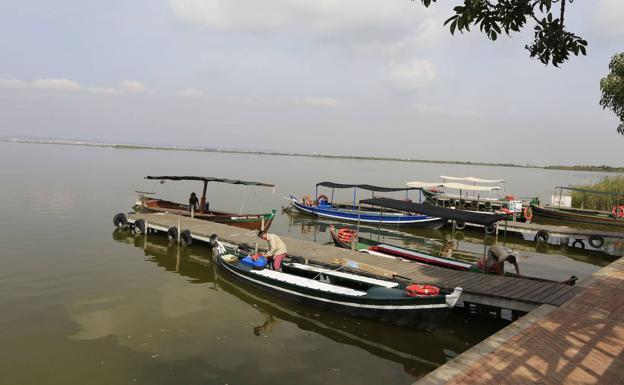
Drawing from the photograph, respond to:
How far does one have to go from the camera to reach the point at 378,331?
11734mm

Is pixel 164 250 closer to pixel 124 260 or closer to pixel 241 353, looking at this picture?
pixel 124 260

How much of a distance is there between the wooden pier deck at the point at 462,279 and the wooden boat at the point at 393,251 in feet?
5.56

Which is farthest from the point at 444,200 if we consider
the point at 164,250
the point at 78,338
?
the point at 78,338

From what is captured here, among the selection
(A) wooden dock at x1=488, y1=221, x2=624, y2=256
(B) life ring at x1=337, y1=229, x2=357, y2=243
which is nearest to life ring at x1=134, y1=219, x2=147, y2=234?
(B) life ring at x1=337, y1=229, x2=357, y2=243

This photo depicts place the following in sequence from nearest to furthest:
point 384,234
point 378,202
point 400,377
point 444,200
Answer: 1. point 400,377
2. point 378,202
3. point 384,234
4. point 444,200

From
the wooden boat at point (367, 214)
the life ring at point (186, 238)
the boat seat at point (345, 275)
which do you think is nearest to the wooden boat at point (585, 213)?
the wooden boat at point (367, 214)

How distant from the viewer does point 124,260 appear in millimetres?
18453

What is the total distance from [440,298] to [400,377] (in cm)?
230

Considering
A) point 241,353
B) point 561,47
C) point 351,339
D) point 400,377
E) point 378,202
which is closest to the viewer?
point 561,47

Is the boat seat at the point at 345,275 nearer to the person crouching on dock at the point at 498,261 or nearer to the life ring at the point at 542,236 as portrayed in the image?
the person crouching on dock at the point at 498,261

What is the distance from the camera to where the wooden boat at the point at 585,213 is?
3362cm

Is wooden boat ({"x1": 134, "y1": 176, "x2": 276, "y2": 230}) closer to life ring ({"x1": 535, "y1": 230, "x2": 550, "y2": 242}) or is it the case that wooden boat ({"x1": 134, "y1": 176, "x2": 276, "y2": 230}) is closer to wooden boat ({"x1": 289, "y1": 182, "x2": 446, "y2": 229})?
wooden boat ({"x1": 289, "y1": 182, "x2": 446, "y2": 229})

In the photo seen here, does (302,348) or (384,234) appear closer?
(302,348)

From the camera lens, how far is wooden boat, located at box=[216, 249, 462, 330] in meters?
11.1
